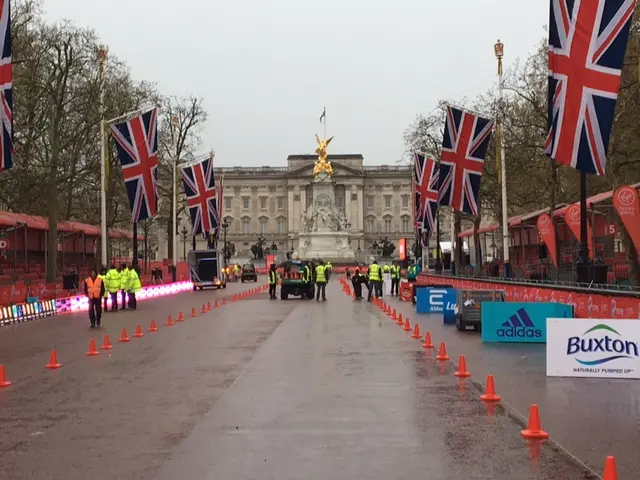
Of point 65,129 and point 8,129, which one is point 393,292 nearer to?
point 65,129

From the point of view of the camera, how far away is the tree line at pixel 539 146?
35.5 metres

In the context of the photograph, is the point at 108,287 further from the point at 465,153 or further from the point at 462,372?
the point at 462,372

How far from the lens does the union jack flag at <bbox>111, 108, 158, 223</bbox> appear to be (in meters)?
35.3

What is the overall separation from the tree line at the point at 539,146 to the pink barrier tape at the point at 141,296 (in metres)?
19.6

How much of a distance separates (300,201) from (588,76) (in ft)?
478

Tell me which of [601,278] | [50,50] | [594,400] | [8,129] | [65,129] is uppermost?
[50,50]

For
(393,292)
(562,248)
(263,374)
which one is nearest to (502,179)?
(562,248)

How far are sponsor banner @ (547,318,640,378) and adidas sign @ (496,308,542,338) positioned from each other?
5.80 meters

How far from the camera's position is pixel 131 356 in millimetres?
17953

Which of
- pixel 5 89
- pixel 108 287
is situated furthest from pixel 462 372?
pixel 108 287

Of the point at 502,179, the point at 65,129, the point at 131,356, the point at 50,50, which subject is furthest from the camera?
the point at 65,129

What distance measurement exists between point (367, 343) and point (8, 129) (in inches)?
415

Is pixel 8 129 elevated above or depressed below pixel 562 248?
above

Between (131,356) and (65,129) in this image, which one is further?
(65,129)
